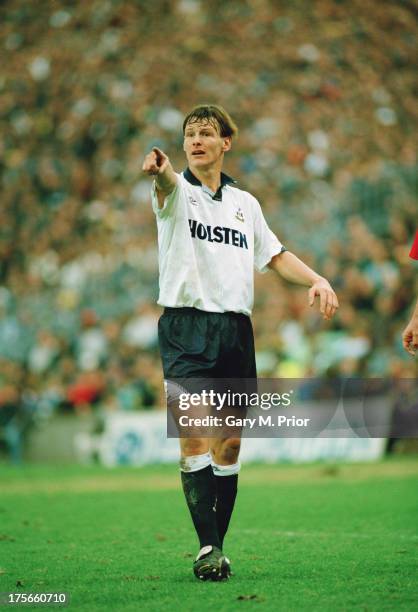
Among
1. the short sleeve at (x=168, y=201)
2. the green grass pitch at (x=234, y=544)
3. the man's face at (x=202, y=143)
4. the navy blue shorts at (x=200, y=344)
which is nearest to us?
the green grass pitch at (x=234, y=544)

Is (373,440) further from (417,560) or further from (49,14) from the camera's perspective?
(49,14)

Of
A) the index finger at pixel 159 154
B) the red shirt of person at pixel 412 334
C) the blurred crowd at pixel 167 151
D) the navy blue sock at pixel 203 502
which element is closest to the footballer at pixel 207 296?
the navy blue sock at pixel 203 502

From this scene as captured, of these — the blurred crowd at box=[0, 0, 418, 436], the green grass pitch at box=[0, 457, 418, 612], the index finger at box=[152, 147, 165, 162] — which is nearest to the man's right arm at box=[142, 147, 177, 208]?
the index finger at box=[152, 147, 165, 162]

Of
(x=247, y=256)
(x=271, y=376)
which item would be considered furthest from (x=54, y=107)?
(x=247, y=256)

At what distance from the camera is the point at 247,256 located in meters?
6.29

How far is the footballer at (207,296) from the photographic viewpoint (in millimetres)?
5852

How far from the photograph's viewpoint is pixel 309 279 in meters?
6.36

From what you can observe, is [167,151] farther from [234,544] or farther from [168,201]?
[168,201]

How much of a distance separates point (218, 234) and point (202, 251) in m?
0.16

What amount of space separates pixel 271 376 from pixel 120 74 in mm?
9213

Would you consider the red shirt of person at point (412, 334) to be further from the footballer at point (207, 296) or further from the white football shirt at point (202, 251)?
the white football shirt at point (202, 251)

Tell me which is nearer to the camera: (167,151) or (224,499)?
(224,499)

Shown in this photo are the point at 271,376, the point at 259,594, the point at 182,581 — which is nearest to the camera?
the point at 259,594

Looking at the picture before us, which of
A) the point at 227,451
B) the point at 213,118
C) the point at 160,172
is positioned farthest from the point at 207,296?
the point at 213,118
